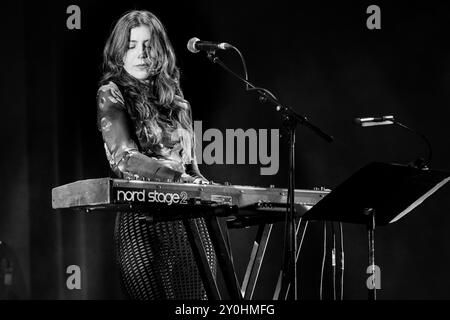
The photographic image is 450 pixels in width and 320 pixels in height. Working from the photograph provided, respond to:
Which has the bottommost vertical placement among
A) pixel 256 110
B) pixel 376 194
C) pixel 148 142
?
pixel 376 194

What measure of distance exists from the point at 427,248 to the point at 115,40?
2.51 meters

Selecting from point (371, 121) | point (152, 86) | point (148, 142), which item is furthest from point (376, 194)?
point (152, 86)

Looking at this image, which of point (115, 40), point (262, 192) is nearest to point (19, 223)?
point (115, 40)

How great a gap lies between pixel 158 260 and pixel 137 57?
1151 mm

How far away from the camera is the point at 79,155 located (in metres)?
4.93

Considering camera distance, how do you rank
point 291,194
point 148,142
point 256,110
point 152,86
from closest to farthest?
point 291,194 → point 148,142 → point 152,86 → point 256,110

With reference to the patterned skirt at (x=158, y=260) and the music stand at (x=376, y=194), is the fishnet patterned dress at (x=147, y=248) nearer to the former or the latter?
the patterned skirt at (x=158, y=260)

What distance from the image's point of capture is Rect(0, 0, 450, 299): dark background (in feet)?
15.9

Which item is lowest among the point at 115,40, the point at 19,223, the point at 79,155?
the point at 19,223

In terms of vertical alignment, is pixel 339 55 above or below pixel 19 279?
above

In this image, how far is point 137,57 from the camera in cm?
421

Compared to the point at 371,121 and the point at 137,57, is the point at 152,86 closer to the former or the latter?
the point at 137,57

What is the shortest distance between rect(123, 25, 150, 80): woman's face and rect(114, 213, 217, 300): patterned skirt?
2.80 feet

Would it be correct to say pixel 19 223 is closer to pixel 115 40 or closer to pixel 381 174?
pixel 115 40
